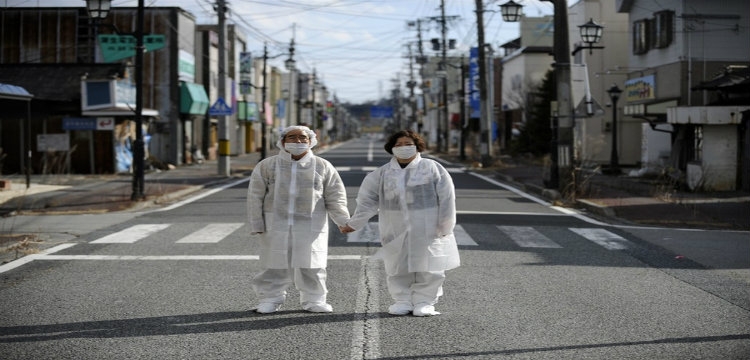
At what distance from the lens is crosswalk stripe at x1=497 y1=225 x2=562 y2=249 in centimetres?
1232

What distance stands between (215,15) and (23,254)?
21.3 meters

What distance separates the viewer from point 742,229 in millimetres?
15484

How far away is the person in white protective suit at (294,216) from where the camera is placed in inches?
285

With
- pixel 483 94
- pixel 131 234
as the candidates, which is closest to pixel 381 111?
pixel 483 94

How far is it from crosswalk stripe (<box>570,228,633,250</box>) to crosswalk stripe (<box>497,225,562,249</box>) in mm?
697

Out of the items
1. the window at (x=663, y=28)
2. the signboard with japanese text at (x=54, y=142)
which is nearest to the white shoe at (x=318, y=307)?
the signboard with japanese text at (x=54, y=142)

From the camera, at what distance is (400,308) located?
7.25 metres

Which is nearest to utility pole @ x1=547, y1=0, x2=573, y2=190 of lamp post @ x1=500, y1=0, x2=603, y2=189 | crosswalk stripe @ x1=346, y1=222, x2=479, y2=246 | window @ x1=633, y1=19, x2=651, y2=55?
lamp post @ x1=500, y1=0, x2=603, y2=189

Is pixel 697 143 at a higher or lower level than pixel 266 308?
higher

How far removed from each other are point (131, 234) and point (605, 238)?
7409 millimetres

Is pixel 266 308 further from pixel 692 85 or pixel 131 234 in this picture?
pixel 692 85

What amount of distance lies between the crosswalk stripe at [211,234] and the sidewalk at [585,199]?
346cm

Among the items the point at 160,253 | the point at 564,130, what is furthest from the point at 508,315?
the point at 564,130

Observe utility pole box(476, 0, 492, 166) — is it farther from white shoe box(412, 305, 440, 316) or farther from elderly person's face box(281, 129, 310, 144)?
white shoe box(412, 305, 440, 316)
